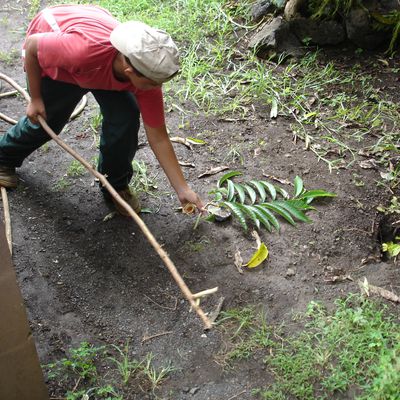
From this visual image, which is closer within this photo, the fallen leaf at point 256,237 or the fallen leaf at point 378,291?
the fallen leaf at point 378,291

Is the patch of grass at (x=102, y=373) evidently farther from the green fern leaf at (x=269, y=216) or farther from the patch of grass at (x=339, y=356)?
the green fern leaf at (x=269, y=216)

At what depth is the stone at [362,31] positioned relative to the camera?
4.61 m

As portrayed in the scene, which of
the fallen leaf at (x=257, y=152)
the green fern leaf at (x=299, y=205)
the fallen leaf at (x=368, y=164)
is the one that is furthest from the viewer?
the fallen leaf at (x=257, y=152)

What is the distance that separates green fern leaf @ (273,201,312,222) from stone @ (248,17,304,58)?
1.93 meters

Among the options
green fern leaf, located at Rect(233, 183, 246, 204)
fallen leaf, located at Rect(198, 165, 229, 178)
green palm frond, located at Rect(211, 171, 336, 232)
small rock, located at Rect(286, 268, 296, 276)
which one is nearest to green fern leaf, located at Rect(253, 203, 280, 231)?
green palm frond, located at Rect(211, 171, 336, 232)

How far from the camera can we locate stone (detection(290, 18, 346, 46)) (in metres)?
4.70

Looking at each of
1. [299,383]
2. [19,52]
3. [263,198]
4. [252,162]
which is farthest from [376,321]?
[19,52]

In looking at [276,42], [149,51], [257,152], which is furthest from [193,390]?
[276,42]

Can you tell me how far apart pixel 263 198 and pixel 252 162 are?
1.51 ft

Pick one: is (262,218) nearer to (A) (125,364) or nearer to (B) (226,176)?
(B) (226,176)

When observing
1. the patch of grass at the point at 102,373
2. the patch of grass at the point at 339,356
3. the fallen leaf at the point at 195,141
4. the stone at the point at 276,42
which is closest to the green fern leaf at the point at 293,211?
the patch of grass at the point at 339,356

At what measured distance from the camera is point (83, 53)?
2521mm

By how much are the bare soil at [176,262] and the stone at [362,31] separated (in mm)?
1537

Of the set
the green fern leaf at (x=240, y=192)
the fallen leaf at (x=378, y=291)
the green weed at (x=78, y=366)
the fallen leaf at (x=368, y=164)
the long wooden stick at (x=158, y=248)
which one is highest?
the long wooden stick at (x=158, y=248)
